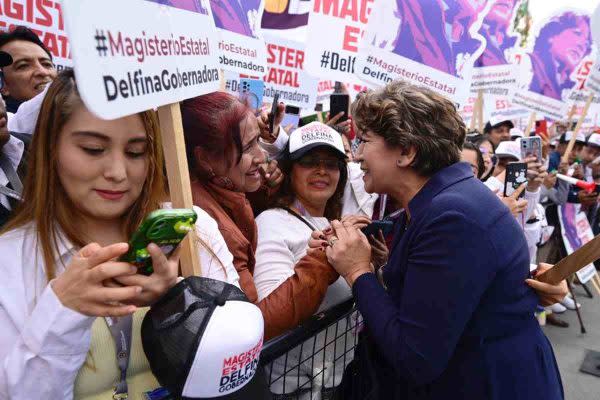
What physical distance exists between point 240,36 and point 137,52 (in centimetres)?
261

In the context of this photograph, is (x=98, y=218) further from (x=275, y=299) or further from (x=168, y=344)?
(x=275, y=299)

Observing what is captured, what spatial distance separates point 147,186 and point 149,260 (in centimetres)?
41

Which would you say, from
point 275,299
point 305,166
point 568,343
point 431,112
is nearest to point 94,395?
point 275,299

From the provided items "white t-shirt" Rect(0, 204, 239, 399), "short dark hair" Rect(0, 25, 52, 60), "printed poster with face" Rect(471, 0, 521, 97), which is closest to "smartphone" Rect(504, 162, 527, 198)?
"printed poster with face" Rect(471, 0, 521, 97)

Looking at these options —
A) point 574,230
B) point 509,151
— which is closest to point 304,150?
point 509,151

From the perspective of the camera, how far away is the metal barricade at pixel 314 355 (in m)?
1.71

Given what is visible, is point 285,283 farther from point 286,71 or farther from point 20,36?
point 286,71

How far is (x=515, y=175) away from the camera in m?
3.06

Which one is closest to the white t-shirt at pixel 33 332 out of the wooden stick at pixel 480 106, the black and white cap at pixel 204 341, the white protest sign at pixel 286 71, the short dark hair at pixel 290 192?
the black and white cap at pixel 204 341

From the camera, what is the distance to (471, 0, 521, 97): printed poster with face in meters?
5.05

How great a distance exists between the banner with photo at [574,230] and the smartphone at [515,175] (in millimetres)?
3297

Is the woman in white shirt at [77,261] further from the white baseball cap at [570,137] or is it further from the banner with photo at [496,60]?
the white baseball cap at [570,137]

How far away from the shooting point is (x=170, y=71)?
3.94 feet

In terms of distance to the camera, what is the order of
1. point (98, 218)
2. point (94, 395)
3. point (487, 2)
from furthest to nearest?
point (487, 2), point (98, 218), point (94, 395)
